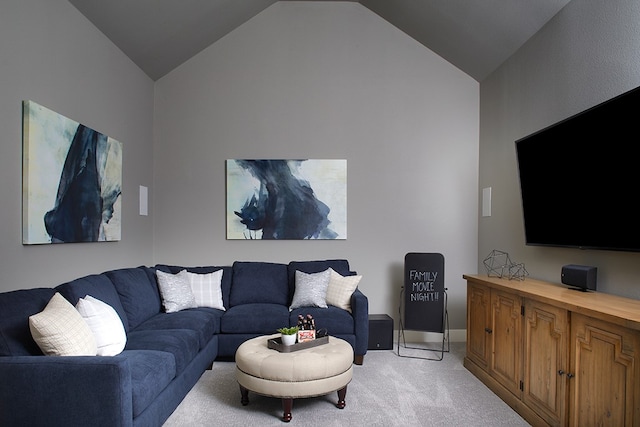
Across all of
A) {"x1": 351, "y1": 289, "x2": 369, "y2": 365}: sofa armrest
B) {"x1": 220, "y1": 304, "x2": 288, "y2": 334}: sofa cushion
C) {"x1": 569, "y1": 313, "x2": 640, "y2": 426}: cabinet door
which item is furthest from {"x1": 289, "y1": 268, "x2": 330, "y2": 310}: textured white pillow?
{"x1": 569, "y1": 313, "x2": 640, "y2": 426}: cabinet door

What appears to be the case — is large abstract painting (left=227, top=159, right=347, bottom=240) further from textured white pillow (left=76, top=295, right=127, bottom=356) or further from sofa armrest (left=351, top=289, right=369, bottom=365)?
textured white pillow (left=76, top=295, right=127, bottom=356)

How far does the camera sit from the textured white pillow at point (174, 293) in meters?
4.32

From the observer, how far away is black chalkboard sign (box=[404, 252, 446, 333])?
4879mm

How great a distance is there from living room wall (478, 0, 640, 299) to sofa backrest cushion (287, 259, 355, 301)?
1.69 metres

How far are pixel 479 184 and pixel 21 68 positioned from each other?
469 cm

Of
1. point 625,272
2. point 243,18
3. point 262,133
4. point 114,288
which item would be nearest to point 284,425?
point 114,288

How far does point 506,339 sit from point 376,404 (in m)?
1.14

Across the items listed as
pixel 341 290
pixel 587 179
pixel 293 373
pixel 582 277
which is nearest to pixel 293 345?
pixel 293 373

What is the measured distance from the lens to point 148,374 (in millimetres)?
2637

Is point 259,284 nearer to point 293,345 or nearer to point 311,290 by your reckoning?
point 311,290

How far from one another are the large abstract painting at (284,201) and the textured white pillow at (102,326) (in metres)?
2.58

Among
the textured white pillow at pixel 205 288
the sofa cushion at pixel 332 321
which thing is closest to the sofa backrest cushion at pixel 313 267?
the sofa cushion at pixel 332 321

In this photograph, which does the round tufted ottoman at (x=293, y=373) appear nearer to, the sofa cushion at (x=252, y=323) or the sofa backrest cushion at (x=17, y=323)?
the sofa cushion at (x=252, y=323)

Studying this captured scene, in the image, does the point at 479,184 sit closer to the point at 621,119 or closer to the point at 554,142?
the point at 554,142
